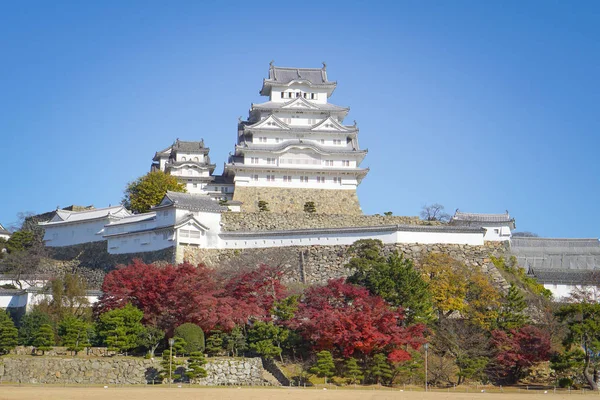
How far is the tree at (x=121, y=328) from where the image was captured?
3047 cm

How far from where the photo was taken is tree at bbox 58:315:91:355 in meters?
30.8

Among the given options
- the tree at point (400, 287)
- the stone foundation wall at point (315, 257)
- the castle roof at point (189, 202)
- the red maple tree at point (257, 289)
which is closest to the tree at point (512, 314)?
the tree at point (400, 287)

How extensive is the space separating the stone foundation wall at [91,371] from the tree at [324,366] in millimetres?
1920

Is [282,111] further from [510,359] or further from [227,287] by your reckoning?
[510,359]

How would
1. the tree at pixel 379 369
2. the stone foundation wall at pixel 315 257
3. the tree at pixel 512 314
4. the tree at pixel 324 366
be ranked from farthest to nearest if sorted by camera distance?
the stone foundation wall at pixel 315 257
the tree at pixel 512 314
the tree at pixel 379 369
the tree at pixel 324 366

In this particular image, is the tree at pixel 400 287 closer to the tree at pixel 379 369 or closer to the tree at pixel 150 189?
the tree at pixel 379 369

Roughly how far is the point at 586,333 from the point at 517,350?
99.4 inches

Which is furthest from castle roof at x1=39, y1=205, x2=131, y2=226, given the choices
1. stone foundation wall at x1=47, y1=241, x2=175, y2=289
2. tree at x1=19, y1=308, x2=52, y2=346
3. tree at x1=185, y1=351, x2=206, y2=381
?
tree at x1=185, y1=351, x2=206, y2=381

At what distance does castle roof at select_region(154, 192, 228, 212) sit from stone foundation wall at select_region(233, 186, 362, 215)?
7449 mm

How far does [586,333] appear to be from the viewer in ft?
101

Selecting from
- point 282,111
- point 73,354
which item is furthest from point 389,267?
point 282,111

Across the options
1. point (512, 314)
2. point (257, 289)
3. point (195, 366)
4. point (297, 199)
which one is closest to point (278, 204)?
point (297, 199)

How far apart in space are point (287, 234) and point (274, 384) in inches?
493

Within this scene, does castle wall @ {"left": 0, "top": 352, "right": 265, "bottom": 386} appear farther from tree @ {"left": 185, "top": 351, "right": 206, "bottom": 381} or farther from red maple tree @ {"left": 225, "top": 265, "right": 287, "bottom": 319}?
red maple tree @ {"left": 225, "top": 265, "right": 287, "bottom": 319}
